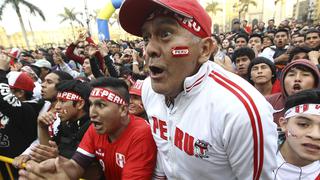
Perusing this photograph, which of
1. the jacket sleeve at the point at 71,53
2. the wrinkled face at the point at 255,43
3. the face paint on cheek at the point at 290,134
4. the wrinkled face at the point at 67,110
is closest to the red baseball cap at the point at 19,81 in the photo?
the wrinkled face at the point at 67,110

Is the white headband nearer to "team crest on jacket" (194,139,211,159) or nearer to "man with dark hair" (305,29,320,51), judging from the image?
"team crest on jacket" (194,139,211,159)

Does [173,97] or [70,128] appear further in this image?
[70,128]

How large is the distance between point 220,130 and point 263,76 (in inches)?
107

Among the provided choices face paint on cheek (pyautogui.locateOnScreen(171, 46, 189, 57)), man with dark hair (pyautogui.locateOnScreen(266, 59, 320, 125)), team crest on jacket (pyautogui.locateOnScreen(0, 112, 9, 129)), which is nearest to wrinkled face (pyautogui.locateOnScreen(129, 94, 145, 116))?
team crest on jacket (pyautogui.locateOnScreen(0, 112, 9, 129))

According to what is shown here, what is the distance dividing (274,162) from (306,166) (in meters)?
0.70

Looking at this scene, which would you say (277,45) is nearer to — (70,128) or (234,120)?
(70,128)

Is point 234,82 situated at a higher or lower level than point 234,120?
higher

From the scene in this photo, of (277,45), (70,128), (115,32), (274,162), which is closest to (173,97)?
(274,162)

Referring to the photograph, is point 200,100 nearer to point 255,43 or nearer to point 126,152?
point 126,152

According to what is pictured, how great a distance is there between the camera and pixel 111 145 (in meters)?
2.18

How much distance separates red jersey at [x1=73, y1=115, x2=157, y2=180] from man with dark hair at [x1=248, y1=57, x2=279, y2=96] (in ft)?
7.23

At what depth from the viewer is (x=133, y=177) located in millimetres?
1856

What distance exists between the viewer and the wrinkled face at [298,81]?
9.59ft

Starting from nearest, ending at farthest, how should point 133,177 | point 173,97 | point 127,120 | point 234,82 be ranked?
1. point 234,82
2. point 173,97
3. point 133,177
4. point 127,120
